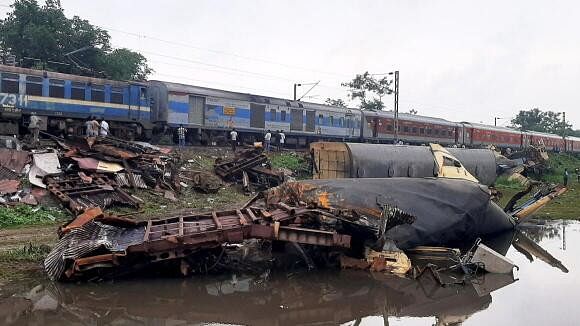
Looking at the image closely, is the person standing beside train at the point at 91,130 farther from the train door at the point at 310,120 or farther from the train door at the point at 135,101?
the train door at the point at 310,120

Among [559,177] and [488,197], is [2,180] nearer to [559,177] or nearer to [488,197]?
[488,197]

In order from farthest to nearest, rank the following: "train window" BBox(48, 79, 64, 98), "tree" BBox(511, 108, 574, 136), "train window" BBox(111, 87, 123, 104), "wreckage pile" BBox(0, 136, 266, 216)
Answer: "tree" BBox(511, 108, 574, 136) → "train window" BBox(111, 87, 123, 104) → "train window" BBox(48, 79, 64, 98) → "wreckage pile" BBox(0, 136, 266, 216)

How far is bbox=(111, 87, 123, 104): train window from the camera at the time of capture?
71.5 feet

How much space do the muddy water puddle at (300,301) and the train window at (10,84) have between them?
1340 centimetres

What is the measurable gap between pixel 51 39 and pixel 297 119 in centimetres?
1808

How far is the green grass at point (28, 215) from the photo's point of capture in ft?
38.1

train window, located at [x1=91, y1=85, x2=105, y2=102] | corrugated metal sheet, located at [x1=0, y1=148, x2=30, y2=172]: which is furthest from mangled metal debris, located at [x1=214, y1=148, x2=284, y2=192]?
corrugated metal sheet, located at [x1=0, y1=148, x2=30, y2=172]

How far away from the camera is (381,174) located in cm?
1670

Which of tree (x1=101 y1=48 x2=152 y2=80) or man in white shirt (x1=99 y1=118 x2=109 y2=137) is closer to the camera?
man in white shirt (x1=99 y1=118 x2=109 y2=137)

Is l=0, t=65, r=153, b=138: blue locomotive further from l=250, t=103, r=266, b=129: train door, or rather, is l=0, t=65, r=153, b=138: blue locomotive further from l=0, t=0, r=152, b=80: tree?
l=0, t=0, r=152, b=80: tree

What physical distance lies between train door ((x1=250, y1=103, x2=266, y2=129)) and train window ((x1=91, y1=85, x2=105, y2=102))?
8658mm

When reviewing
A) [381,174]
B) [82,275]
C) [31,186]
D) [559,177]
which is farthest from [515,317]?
[559,177]

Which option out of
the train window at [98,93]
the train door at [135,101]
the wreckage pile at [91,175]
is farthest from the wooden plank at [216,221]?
the train door at [135,101]

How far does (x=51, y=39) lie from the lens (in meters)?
34.6
